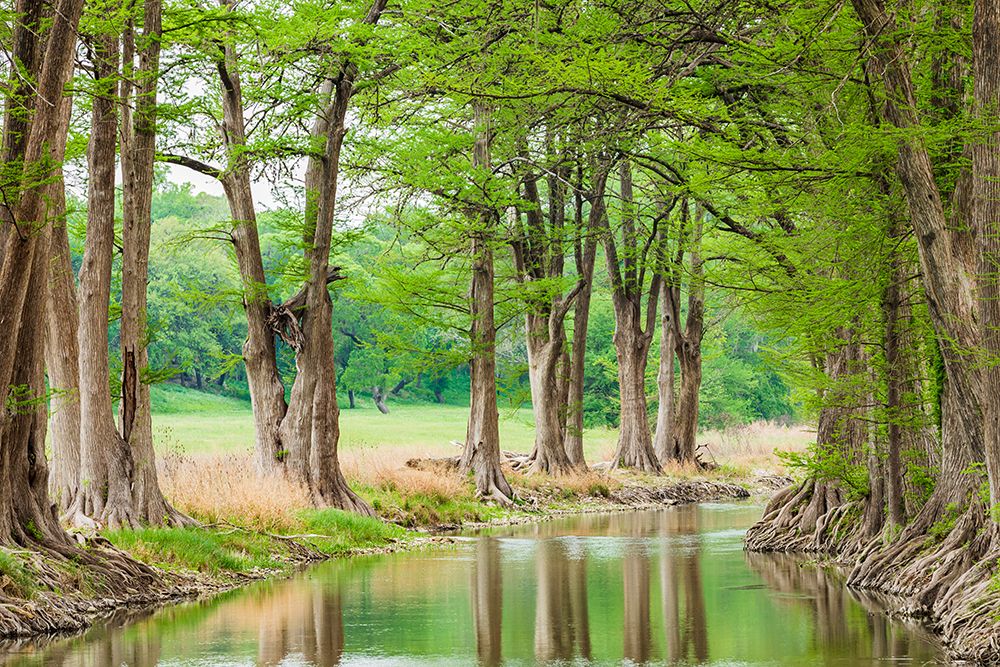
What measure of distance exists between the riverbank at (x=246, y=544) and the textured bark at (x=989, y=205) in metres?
9.12

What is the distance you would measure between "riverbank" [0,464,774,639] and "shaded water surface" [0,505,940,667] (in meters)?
0.48

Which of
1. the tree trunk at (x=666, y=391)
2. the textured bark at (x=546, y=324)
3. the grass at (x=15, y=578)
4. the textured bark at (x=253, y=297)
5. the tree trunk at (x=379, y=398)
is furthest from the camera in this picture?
the tree trunk at (x=379, y=398)

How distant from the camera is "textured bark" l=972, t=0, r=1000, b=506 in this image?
11875mm

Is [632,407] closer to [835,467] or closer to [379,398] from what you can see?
[835,467]

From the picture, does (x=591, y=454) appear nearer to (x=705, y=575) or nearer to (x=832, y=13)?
(x=705, y=575)

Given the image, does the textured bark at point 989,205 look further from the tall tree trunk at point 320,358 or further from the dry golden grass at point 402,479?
the dry golden grass at point 402,479

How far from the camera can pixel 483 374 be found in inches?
1214

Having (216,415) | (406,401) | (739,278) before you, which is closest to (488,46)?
(739,278)

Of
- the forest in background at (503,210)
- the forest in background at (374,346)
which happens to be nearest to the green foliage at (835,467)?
the forest in background at (503,210)

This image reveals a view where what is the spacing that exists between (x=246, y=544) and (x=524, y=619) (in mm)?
6013

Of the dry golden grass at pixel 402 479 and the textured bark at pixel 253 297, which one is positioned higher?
the textured bark at pixel 253 297

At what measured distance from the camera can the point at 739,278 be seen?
1734 cm

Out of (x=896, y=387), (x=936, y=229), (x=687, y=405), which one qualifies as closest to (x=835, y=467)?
(x=896, y=387)

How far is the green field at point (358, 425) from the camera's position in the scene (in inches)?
2062
